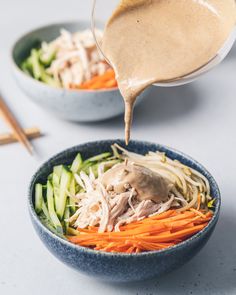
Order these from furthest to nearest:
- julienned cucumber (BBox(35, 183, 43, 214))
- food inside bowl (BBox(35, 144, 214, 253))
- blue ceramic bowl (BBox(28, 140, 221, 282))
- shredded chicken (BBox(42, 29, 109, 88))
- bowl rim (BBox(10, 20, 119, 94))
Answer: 1. shredded chicken (BBox(42, 29, 109, 88))
2. bowl rim (BBox(10, 20, 119, 94))
3. julienned cucumber (BBox(35, 183, 43, 214))
4. food inside bowl (BBox(35, 144, 214, 253))
5. blue ceramic bowl (BBox(28, 140, 221, 282))

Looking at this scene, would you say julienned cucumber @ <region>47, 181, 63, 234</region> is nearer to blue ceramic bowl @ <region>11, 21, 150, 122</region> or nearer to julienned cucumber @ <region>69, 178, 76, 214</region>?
julienned cucumber @ <region>69, 178, 76, 214</region>

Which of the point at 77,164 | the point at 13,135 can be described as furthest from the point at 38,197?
the point at 13,135

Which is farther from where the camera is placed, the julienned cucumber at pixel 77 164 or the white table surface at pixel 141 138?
the julienned cucumber at pixel 77 164

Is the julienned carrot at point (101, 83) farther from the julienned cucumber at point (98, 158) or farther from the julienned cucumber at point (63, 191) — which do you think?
the julienned cucumber at point (63, 191)

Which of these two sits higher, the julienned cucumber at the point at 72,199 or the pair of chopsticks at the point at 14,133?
the julienned cucumber at the point at 72,199

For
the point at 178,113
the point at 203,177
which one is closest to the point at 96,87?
the point at 178,113

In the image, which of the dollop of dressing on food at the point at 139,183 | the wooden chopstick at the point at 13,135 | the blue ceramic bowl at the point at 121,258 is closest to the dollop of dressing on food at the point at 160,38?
the dollop of dressing on food at the point at 139,183

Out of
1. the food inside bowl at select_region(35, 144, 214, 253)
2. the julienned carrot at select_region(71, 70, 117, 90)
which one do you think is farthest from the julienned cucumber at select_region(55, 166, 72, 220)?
the julienned carrot at select_region(71, 70, 117, 90)
